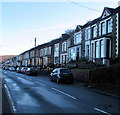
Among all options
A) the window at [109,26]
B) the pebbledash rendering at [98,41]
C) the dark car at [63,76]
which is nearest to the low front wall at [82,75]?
the dark car at [63,76]

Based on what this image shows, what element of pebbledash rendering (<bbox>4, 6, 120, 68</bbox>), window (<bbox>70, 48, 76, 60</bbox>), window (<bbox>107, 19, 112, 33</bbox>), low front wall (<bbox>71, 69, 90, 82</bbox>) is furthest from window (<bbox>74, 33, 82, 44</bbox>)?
low front wall (<bbox>71, 69, 90, 82</bbox>)

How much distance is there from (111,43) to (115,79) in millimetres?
12121

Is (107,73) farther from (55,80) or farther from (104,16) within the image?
(104,16)

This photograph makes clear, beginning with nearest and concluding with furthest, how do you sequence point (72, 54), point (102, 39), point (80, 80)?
point (80, 80), point (102, 39), point (72, 54)

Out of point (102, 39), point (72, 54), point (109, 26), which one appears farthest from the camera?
point (72, 54)

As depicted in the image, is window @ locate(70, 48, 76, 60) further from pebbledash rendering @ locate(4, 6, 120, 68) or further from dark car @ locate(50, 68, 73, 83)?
dark car @ locate(50, 68, 73, 83)

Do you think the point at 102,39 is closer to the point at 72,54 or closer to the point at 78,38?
the point at 78,38

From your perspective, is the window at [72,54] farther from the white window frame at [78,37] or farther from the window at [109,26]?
the window at [109,26]

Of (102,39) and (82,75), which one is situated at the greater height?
(102,39)

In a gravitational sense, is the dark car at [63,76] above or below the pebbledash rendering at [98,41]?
below

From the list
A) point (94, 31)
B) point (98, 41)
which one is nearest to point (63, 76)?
point (98, 41)

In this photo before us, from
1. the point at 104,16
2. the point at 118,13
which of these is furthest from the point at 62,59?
the point at 118,13

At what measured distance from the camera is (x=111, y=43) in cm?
2541

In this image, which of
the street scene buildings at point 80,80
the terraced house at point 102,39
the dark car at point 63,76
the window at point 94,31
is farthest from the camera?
the window at point 94,31
